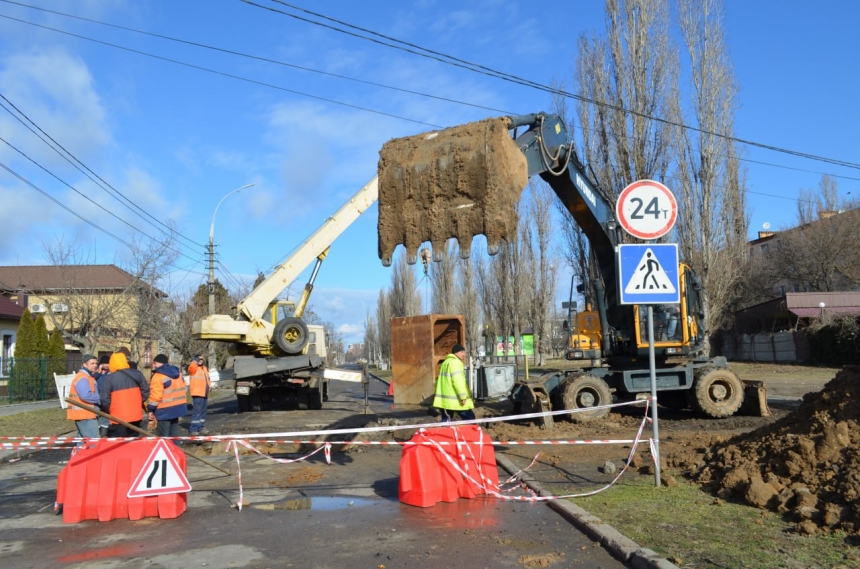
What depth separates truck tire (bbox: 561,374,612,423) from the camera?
1385cm

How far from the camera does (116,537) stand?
6.42 meters

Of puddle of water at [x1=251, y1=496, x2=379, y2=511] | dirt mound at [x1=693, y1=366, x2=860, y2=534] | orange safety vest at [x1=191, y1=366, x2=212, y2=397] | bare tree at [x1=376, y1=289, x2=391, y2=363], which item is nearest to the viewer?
dirt mound at [x1=693, y1=366, x2=860, y2=534]

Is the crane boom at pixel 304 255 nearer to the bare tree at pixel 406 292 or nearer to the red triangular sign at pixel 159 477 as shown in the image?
the red triangular sign at pixel 159 477

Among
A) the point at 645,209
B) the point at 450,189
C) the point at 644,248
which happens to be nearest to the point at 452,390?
the point at 450,189

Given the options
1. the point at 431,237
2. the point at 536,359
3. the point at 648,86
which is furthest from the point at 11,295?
the point at 431,237

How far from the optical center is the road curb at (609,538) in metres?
5.00

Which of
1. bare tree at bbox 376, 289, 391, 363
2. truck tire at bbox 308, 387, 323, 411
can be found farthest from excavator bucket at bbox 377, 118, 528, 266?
bare tree at bbox 376, 289, 391, 363

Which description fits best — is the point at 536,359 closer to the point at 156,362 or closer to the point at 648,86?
the point at 648,86

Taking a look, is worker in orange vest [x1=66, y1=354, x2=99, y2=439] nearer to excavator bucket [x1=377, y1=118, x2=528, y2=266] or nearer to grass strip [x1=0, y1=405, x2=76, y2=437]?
excavator bucket [x1=377, y1=118, x2=528, y2=266]

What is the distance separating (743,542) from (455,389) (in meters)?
4.23

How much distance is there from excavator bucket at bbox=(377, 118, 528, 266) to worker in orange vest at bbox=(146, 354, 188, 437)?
3623 mm

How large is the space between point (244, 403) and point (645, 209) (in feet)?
52.4

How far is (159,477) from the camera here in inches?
282

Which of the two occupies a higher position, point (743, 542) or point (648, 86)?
point (648, 86)
